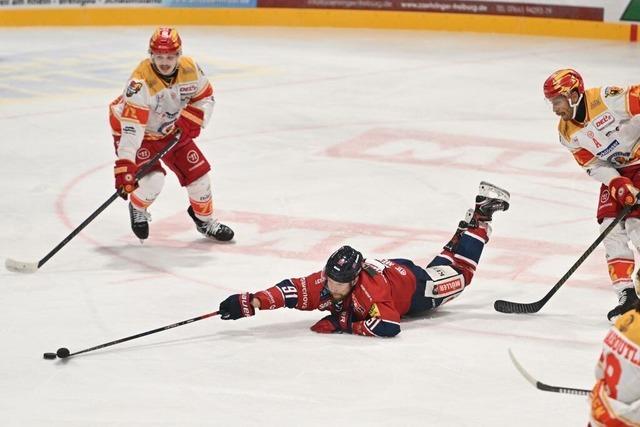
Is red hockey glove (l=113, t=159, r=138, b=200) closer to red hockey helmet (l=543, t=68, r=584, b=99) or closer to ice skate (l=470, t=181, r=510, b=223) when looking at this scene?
ice skate (l=470, t=181, r=510, b=223)

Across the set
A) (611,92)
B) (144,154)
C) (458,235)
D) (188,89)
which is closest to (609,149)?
(611,92)

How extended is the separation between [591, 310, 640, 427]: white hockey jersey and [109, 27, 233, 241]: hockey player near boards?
3.54m

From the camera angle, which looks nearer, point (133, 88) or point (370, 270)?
point (370, 270)

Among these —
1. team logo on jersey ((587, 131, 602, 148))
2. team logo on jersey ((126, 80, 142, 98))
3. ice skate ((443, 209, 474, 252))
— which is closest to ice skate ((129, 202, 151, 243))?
team logo on jersey ((126, 80, 142, 98))

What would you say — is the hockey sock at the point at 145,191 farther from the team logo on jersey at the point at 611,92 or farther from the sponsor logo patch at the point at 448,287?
the team logo on jersey at the point at 611,92

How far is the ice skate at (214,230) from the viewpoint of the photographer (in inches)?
271

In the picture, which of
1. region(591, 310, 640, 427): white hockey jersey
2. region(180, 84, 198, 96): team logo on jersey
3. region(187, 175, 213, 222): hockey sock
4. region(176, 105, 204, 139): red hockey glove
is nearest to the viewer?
region(591, 310, 640, 427): white hockey jersey

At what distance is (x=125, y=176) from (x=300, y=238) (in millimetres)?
1066

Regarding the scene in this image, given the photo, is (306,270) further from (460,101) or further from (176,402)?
(460,101)

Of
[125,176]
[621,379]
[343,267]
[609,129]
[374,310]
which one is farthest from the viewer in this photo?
[125,176]

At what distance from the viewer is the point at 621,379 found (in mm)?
3252

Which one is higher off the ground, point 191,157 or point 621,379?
point 621,379

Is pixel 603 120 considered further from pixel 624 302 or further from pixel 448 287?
pixel 448 287

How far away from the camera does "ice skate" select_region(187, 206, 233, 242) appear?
689cm
